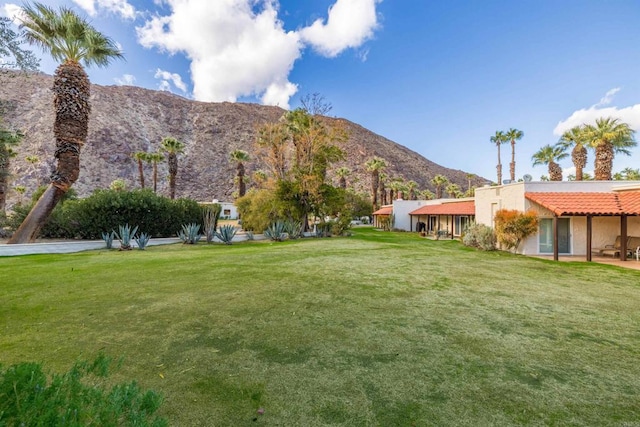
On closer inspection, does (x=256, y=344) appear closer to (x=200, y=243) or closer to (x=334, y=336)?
(x=334, y=336)

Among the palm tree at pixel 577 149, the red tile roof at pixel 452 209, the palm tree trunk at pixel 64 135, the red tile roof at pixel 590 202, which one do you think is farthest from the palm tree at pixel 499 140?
the palm tree trunk at pixel 64 135

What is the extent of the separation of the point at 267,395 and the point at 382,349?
177cm

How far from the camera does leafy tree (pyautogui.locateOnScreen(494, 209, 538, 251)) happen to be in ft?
47.0

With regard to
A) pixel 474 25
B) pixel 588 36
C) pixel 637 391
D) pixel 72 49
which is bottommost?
pixel 637 391

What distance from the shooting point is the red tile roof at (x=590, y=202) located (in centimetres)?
1294

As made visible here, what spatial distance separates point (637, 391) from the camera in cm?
314

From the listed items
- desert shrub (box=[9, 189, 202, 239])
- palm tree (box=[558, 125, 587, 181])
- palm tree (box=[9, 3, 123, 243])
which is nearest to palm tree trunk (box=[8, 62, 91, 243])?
palm tree (box=[9, 3, 123, 243])

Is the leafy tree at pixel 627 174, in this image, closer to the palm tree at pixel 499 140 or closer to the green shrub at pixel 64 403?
the palm tree at pixel 499 140

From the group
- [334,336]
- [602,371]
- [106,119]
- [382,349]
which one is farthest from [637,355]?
[106,119]

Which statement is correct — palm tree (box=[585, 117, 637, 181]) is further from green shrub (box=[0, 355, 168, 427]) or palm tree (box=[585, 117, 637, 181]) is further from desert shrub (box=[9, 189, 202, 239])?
desert shrub (box=[9, 189, 202, 239])

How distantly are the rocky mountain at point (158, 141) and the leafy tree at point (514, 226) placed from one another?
129 feet

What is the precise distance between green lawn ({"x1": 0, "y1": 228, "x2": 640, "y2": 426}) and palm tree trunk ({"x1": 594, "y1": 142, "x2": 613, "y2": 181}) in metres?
21.2

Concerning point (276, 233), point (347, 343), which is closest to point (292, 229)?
point (276, 233)

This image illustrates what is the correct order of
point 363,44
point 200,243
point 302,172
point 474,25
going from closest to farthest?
point 200,243 < point 302,172 < point 474,25 < point 363,44
